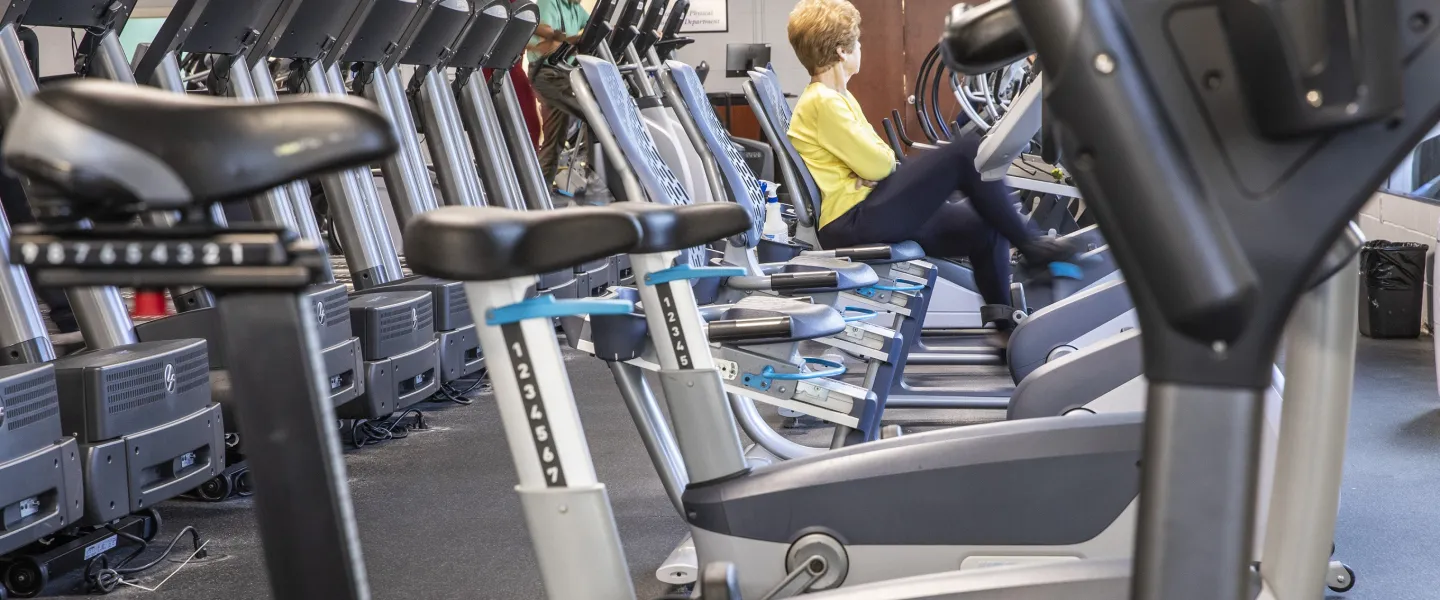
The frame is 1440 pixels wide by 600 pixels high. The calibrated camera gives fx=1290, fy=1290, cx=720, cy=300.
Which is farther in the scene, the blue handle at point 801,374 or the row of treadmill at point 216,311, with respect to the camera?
the blue handle at point 801,374

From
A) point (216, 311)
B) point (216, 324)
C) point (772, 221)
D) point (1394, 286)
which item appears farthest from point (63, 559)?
point (1394, 286)

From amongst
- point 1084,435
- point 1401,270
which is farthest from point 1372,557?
point 1401,270

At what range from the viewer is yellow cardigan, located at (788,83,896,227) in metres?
4.43

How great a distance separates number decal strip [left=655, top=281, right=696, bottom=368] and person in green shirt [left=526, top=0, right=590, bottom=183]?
335cm

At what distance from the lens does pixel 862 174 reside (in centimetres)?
445

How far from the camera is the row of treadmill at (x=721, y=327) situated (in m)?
0.71

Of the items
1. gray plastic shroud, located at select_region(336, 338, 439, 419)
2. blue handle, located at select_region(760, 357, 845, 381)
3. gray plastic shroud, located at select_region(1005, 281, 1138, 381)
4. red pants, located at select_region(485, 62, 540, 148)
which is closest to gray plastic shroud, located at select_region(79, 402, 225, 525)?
gray plastic shroud, located at select_region(336, 338, 439, 419)

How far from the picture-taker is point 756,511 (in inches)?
74.3

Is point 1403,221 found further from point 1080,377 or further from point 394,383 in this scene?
point 394,383

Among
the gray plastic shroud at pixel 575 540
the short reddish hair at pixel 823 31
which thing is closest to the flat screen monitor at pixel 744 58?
the short reddish hair at pixel 823 31

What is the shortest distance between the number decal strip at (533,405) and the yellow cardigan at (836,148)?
10.2 ft

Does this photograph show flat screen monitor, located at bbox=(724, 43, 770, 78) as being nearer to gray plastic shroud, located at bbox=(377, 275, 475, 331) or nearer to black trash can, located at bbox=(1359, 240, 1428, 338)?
black trash can, located at bbox=(1359, 240, 1428, 338)

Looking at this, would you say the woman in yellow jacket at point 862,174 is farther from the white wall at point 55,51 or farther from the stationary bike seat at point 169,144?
the white wall at point 55,51

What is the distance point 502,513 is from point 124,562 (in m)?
0.86
